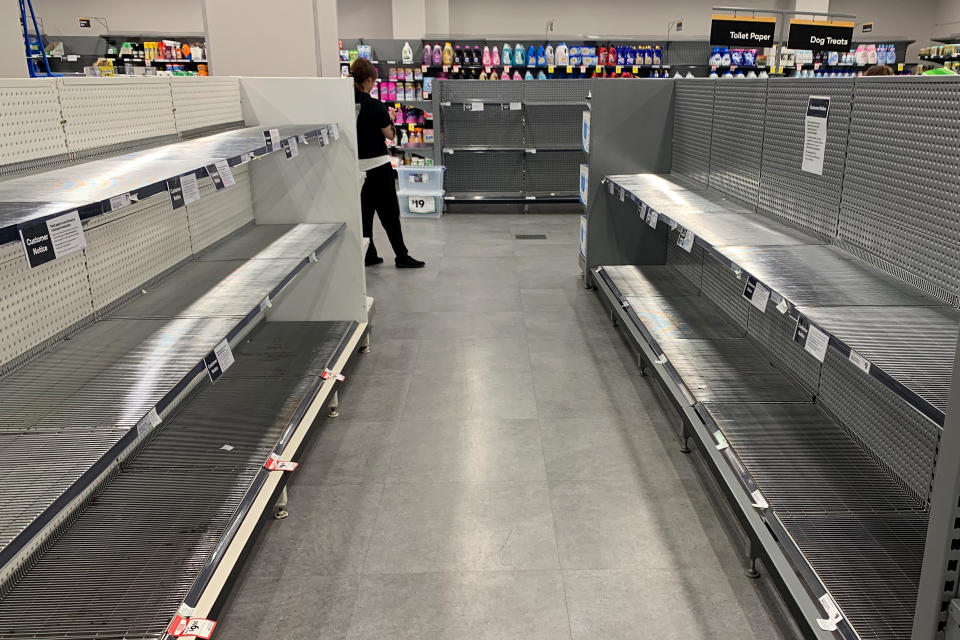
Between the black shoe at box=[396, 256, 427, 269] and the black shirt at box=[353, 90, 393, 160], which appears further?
the black shoe at box=[396, 256, 427, 269]

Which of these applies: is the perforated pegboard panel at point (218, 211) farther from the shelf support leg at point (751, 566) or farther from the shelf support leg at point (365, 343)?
the shelf support leg at point (751, 566)

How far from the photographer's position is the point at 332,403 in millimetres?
3875

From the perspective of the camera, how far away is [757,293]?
263 centimetres

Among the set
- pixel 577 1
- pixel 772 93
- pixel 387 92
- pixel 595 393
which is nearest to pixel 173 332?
pixel 595 393

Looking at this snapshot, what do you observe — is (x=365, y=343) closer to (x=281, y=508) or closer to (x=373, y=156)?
(x=281, y=508)

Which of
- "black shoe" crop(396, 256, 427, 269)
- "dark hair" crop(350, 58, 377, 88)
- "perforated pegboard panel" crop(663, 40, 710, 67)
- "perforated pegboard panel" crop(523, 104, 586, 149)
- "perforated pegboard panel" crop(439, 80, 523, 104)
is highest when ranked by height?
"perforated pegboard panel" crop(663, 40, 710, 67)

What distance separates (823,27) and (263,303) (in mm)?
5492

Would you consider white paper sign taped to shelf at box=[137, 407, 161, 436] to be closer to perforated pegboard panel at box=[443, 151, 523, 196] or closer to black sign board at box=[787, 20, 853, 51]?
black sign board at box=[787, 20, 853, 51]

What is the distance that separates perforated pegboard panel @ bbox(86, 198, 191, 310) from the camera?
2936mm

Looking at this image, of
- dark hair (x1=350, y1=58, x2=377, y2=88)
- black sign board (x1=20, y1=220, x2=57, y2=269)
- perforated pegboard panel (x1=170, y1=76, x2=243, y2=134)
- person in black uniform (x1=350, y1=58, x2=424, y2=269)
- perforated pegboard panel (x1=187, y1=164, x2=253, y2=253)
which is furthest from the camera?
person in black uniform (x1=350, y1=58, x2=424, y2=269)

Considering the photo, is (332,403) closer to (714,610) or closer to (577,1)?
(714,610)

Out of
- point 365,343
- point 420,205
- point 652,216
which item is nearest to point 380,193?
point 365,343

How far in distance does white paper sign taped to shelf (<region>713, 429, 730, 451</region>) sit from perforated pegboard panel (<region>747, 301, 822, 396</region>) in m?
0.57

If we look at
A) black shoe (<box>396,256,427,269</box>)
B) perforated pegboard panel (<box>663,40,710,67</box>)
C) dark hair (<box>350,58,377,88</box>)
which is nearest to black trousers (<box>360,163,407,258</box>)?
black shoe (<box>396,256,427,269</box>)
